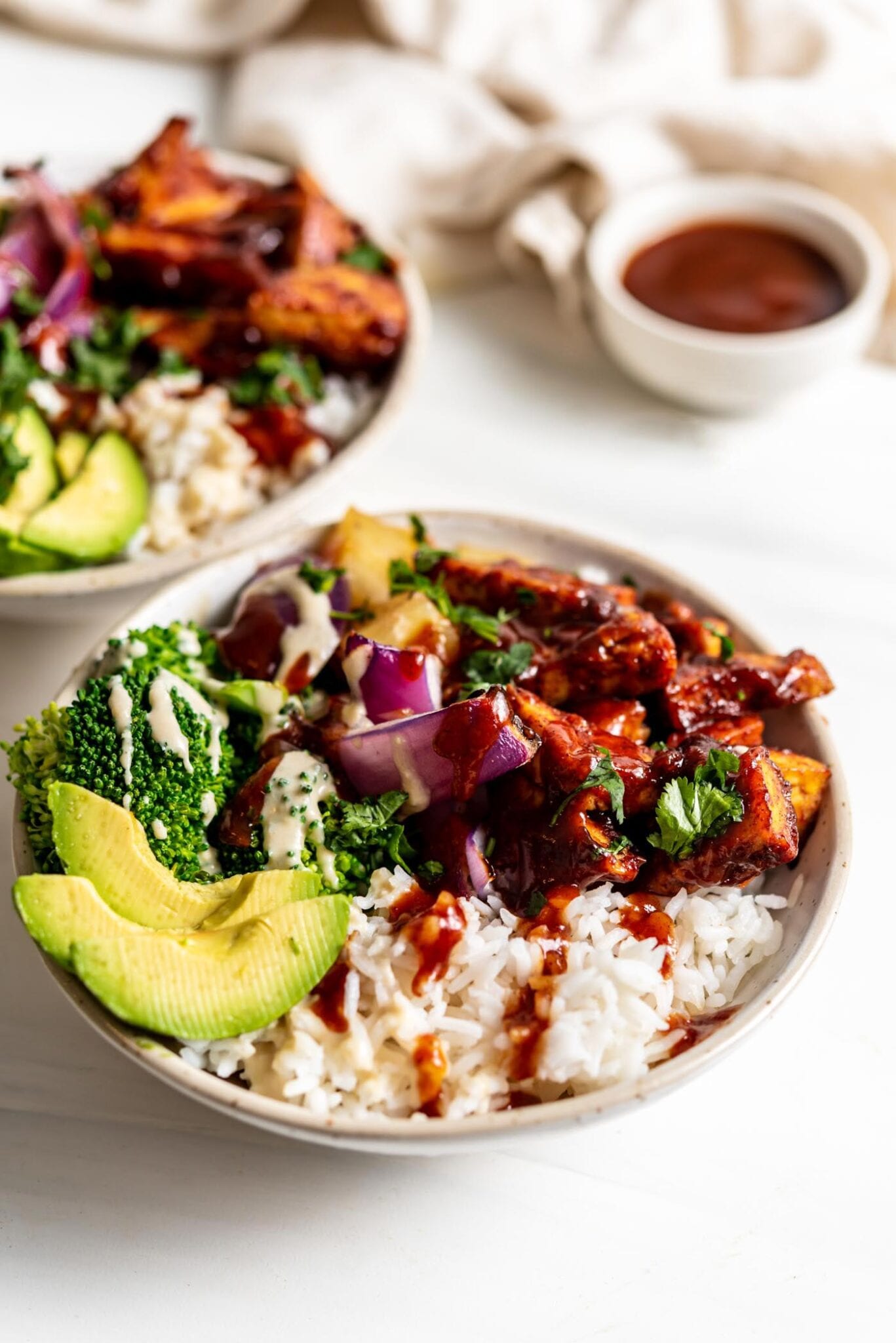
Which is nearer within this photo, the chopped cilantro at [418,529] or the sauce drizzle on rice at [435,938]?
the sauce drizzle on rice at [435,938]

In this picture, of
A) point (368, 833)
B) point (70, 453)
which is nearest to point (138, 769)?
point (368, 833)

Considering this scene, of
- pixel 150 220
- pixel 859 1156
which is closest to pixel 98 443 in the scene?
pixel 150 220

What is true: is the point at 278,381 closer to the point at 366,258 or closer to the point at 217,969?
the point at 366,258

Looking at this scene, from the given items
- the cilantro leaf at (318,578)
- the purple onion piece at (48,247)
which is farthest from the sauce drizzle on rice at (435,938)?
the purple onion piece at (48,247)

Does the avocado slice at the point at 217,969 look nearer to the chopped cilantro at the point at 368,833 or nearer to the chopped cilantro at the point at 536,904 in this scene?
the chopped cilantro at the point at 368,833

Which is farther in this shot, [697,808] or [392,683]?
[392,683]

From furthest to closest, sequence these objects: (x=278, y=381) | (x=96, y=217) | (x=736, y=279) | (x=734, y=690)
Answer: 1. (x=736, y=279)
2. (x=96, y=217)
3. (x=278, y=381)
4. (x=734, y=690)

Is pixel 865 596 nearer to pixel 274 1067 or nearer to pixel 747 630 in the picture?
pixel 747 630
